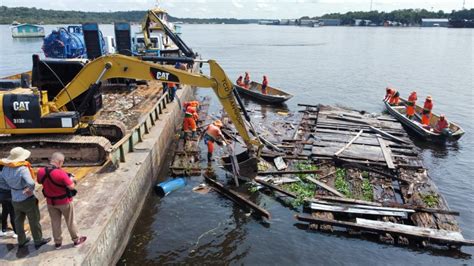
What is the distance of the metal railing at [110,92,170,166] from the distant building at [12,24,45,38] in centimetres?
8969

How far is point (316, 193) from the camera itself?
42.3 ft

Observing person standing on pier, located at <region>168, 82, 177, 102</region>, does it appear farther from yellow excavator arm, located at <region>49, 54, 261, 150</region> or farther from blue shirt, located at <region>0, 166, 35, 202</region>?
blue shirt, located at <region>0, 166, 35, 202</region>

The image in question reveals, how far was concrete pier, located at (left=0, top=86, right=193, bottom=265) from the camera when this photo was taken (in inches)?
286

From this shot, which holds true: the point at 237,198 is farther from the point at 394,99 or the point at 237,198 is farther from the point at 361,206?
the point at 394,99

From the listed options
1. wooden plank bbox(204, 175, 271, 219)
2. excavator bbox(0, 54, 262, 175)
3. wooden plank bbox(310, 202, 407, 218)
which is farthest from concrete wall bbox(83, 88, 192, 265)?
wooden plank bbox(310, 202, 407, 218)

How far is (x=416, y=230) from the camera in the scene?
420 inches

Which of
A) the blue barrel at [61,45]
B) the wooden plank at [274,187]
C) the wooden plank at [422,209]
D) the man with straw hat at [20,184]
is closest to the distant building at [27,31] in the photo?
the blue barrel at [61,45]

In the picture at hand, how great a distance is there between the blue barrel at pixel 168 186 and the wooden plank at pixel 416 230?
238 inches

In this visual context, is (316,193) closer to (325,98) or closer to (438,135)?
(438,135)

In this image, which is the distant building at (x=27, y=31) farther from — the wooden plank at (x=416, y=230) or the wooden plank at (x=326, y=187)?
the wooden plank at (x=416, y=230)

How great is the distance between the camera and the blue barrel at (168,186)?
13.1 m

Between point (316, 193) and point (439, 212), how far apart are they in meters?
3.66

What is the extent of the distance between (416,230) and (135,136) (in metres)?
9.46

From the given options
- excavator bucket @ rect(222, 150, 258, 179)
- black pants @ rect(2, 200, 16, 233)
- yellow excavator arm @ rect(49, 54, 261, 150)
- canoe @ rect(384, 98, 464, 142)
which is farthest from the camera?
canoe @ rect(384, 98, 464, 142)
